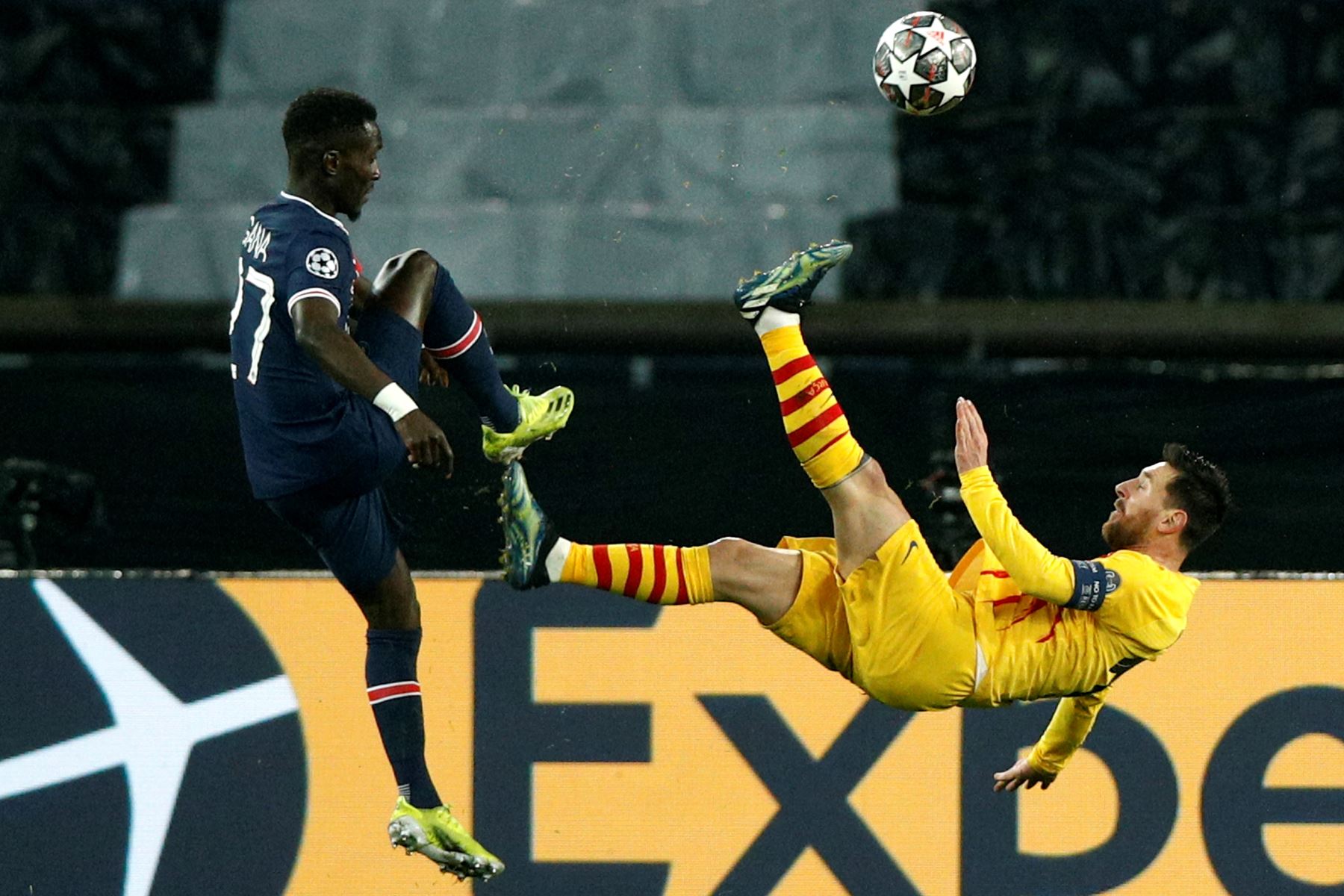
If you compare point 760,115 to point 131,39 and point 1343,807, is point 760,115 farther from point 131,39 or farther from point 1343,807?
point 1343,807

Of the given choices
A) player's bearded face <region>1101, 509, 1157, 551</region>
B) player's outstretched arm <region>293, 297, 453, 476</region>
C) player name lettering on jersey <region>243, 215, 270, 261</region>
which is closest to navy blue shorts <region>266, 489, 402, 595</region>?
player's outstretched arm <region>293, 297, 453, 476</region>

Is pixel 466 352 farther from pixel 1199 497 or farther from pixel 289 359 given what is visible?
pixel 1199 497

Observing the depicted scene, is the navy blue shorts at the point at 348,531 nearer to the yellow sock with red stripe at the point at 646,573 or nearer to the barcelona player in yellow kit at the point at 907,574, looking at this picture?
the barcelona player in yellow kit at the point at 907,574

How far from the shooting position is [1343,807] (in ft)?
20.1

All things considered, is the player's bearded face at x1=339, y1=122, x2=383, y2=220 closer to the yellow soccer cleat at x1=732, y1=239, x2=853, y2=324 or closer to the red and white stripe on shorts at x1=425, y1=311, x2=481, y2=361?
the red and white stripe on shorts at x1=425, y1=311, x2=481, y2=361

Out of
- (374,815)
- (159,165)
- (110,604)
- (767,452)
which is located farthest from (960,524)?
(159,165)

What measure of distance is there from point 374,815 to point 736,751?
108 centimetres

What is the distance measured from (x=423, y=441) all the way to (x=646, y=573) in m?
0.87

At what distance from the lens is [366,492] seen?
4.93 meters

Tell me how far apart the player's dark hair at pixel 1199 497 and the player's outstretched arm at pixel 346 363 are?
5.87 feet

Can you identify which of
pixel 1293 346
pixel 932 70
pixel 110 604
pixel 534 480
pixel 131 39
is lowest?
pixel 110 604

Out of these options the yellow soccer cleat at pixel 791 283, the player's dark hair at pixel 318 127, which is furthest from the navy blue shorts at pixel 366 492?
the yellow soccer cleat at pixel 791 283

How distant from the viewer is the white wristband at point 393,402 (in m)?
4.49

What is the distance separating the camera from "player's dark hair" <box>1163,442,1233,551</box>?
509cm
